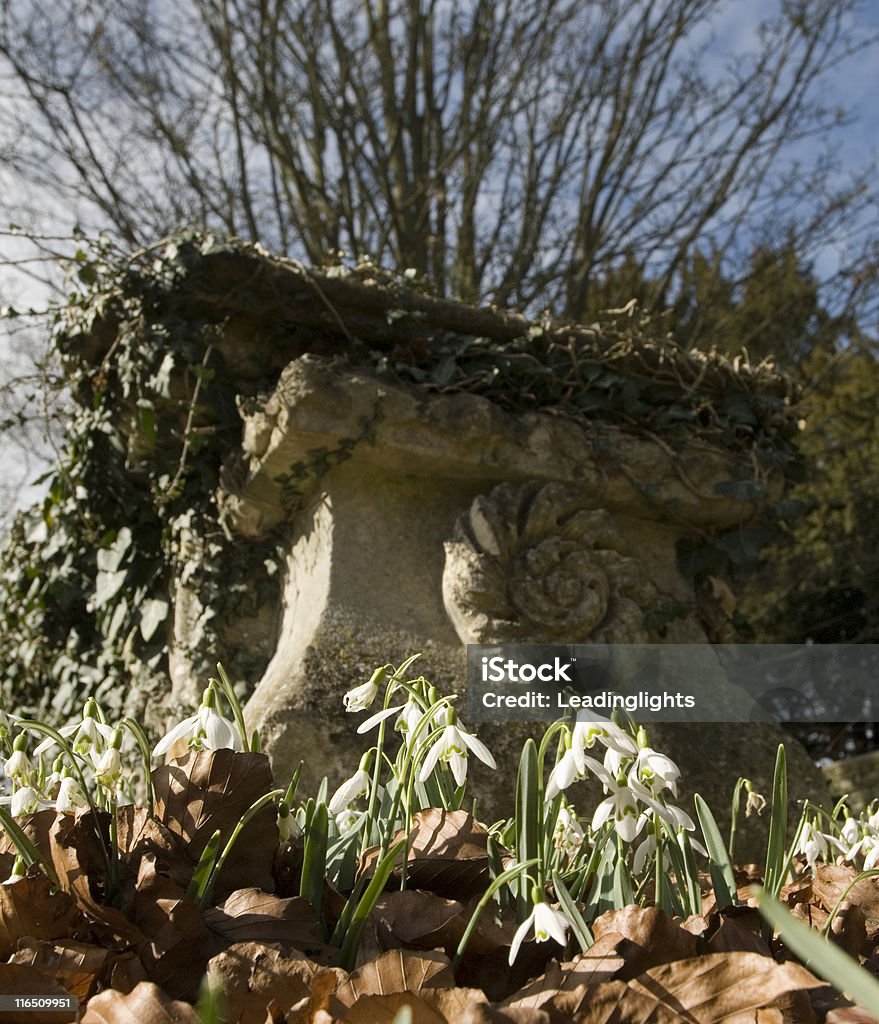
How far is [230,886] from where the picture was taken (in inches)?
45.1

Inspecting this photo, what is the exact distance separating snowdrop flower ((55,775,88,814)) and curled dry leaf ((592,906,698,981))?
26.3 inches

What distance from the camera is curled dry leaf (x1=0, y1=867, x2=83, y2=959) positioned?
1.01m

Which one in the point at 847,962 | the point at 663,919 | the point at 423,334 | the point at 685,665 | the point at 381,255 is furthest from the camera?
the point at 381,255

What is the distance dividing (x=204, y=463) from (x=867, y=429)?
5.57m

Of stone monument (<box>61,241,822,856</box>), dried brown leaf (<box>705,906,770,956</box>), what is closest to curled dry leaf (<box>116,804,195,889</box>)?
dried brown leaf (<box>705,906,770,956</box>)

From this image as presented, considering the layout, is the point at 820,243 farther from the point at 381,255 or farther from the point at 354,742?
the point at 354,742

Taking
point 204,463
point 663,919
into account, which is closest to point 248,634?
point 204,463

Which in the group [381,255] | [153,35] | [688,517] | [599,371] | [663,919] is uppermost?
[153,35]

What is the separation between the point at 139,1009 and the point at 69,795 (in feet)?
1.70

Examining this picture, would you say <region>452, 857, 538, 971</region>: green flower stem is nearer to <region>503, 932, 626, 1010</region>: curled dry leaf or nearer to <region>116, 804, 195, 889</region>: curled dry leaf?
<region>503, 932, 626, 1010</region>: curled dry leaf

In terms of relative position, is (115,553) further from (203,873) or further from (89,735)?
(203,873)

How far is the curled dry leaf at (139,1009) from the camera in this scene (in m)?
0.81

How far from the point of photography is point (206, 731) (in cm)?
127

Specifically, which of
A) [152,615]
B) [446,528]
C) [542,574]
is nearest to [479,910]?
[542,574]
